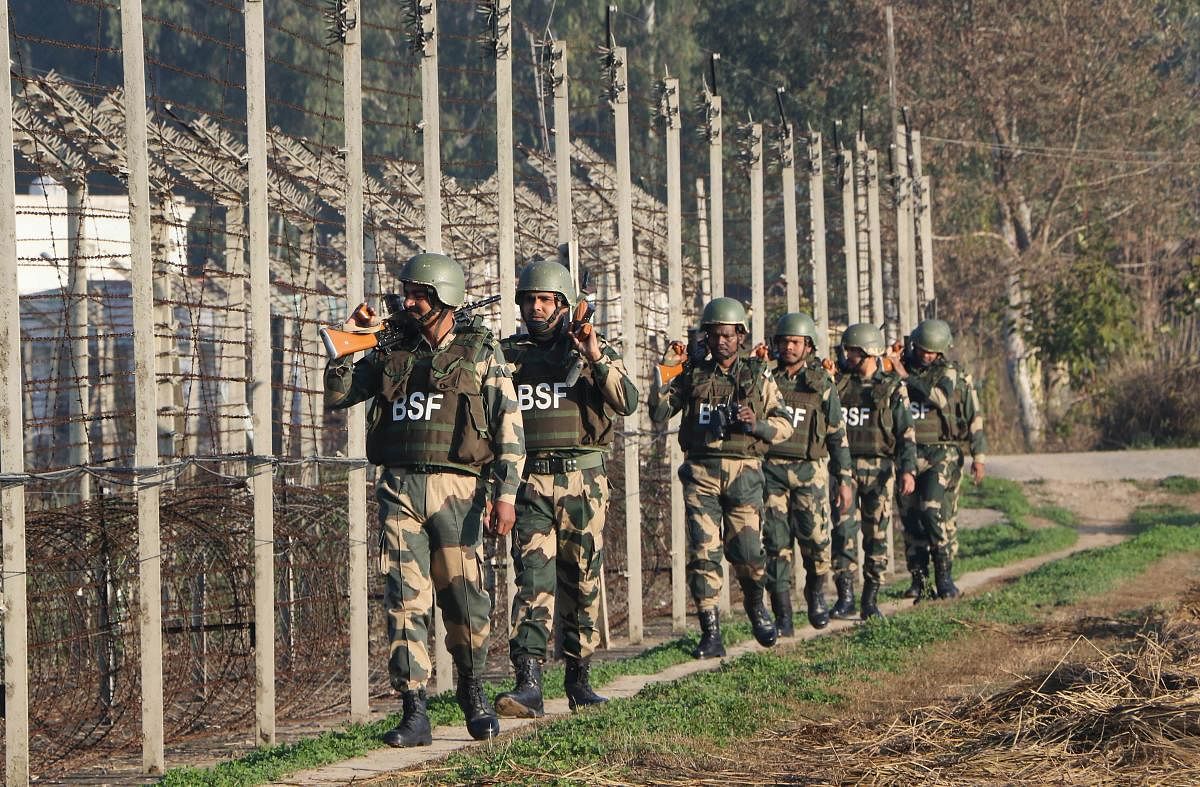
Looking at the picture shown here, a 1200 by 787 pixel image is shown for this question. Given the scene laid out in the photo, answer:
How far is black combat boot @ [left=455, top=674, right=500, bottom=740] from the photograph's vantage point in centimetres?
893

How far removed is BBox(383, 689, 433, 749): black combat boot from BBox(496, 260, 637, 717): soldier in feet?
3.37

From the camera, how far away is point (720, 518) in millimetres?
12414

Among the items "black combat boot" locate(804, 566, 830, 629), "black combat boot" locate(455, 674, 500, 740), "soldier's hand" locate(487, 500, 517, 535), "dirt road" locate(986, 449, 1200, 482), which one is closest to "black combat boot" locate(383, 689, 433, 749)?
"black combat boot" locate(455, 674, 500, 740)

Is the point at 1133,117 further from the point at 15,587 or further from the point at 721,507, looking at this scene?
the point at 15,587

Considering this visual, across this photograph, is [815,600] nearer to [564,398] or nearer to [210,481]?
[564,398]

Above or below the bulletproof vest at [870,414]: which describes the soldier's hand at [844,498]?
below

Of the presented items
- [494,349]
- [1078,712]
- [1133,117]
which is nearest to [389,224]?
[494,349]

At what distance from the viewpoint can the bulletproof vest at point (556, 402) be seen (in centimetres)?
988

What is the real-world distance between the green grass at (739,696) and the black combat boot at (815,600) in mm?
645

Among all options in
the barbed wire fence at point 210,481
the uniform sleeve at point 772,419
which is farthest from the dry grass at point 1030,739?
the uniform sleeve at point 772,419

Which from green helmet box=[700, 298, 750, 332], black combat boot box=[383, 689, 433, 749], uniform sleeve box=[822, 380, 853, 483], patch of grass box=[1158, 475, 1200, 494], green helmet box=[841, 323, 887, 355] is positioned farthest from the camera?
patch of grass box=[1158, 475, 1200, 494]

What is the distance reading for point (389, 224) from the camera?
15695mm

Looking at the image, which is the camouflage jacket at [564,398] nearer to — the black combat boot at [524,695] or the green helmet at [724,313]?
the black combat boot at [524,695]

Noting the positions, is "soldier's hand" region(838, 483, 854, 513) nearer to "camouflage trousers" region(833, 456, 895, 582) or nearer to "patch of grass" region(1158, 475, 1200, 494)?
"camouflage trousers" region(833, 456, 895, 582)
